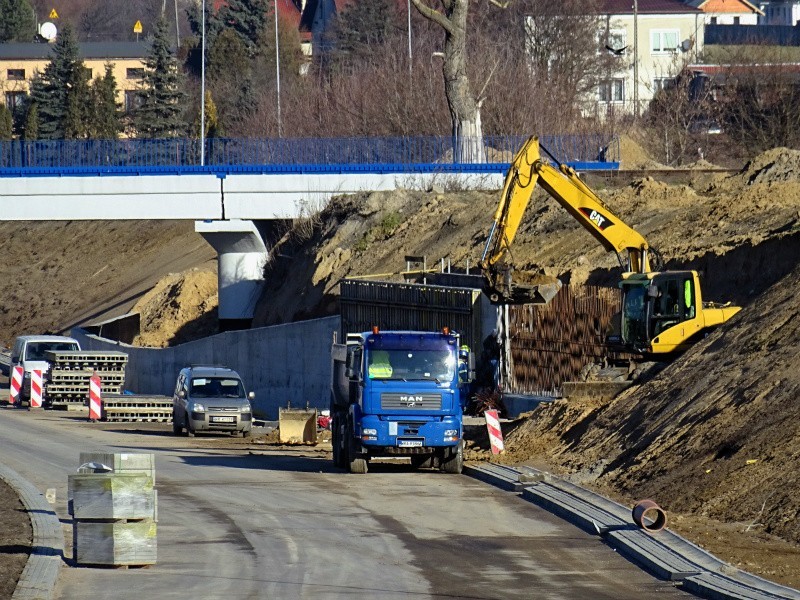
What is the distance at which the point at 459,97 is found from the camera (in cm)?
5503

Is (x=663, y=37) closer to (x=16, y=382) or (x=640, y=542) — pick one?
(x=16, y=382)

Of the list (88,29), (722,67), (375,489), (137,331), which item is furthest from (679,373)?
(88,29)

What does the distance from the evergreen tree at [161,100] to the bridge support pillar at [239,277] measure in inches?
1553

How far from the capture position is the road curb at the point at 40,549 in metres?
14.2

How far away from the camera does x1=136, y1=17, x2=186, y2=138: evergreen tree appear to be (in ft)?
302

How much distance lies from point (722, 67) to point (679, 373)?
6747cm

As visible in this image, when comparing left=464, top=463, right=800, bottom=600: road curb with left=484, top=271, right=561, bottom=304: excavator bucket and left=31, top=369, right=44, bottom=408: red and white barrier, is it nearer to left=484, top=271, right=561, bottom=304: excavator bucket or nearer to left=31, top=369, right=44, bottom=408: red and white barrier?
left=484, top=271, right=561, bottom=304: excavator bucket

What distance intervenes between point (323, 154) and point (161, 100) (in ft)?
135

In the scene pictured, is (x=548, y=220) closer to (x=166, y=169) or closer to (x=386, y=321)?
(x=386, y=321)

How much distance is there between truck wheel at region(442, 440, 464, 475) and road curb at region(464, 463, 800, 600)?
0.98m

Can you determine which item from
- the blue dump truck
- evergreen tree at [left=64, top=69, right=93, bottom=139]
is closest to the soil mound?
the blue dump truck

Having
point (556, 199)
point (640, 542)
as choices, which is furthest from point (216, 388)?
point (640, 542)

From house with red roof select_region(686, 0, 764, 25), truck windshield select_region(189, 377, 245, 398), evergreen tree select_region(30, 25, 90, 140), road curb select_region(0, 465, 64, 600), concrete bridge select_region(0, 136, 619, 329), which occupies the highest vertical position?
house with red roof select_region(686, 0, 764, 25)

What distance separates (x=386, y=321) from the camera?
40.1 metres
